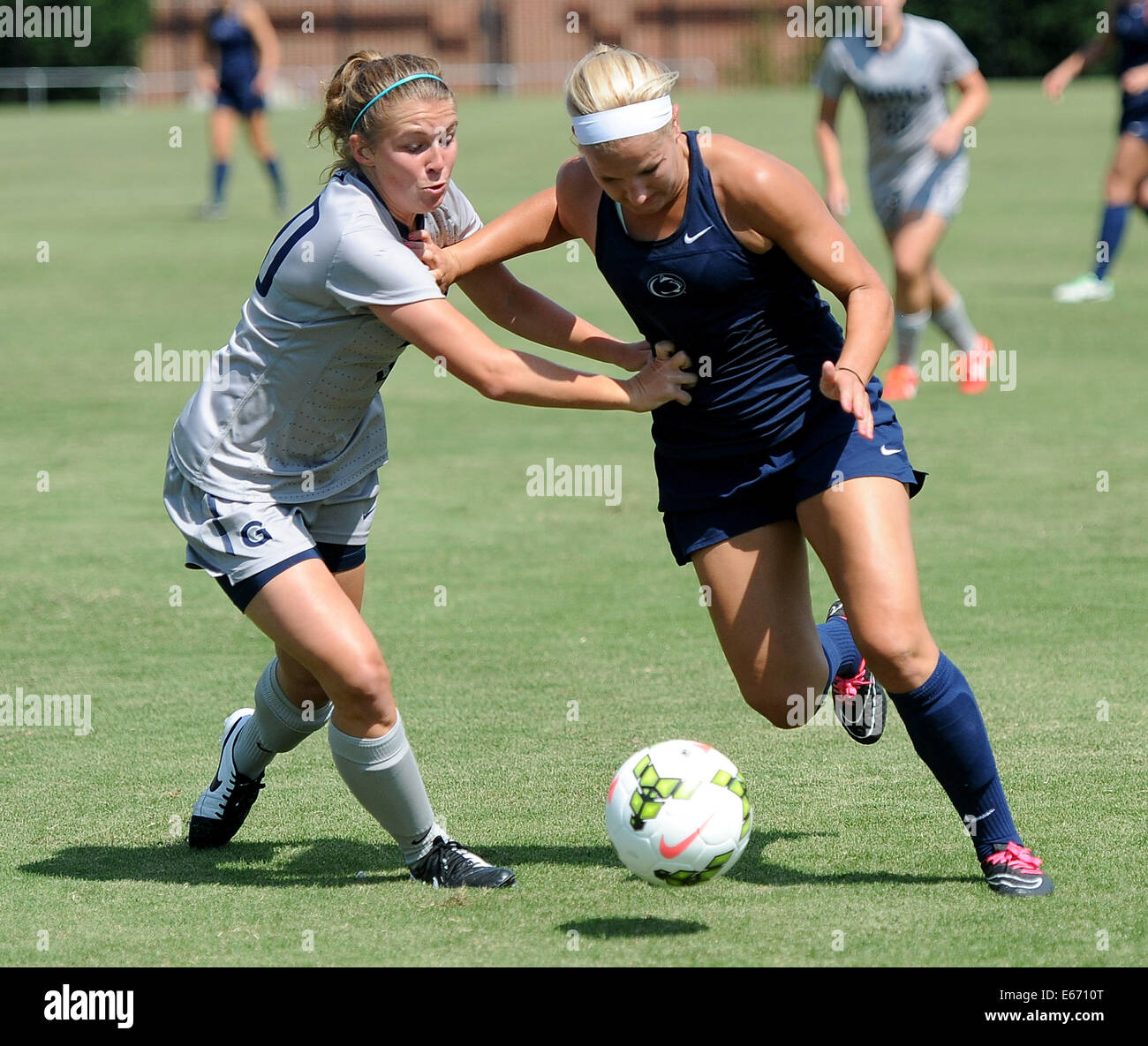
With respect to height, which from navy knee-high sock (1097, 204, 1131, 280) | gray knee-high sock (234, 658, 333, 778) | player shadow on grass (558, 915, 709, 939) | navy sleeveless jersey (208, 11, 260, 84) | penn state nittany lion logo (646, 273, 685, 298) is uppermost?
navy sleeveless jersey (208, 11, 260, 84)

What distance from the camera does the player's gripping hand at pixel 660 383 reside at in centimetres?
442

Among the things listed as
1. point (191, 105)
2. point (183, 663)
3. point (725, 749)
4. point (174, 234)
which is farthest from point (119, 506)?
point (191, 105)

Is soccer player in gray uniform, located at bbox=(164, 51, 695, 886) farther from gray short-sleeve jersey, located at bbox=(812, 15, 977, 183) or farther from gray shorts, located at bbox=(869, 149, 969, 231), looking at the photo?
gray short-sleeve jersey, located at bbox=(812, 15, 977, 183)

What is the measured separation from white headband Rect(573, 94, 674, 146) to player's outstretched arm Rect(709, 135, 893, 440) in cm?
26

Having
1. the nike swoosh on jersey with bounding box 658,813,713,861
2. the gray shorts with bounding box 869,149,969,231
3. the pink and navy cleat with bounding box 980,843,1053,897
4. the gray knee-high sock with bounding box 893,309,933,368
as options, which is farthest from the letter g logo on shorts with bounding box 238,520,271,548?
the gray shorts with bounding box 869,149,969,231

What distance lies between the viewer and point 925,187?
11.1 m

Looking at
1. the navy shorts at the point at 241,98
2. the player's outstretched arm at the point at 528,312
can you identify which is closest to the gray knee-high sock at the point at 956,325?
the player's outstretched arm at the point at 528,312

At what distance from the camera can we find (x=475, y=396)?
12352 millimetres

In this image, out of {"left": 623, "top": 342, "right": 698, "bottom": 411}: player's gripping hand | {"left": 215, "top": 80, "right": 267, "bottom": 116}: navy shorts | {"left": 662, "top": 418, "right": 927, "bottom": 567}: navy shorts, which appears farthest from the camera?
{"left": 215, "top": 80, "right": 267, "bottom": 116}: navy shorts

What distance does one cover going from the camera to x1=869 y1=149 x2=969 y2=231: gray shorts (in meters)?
11.1

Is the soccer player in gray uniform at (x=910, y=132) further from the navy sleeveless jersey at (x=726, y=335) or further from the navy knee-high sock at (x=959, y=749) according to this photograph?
the navy knee-high sock at (x=959, y=749)

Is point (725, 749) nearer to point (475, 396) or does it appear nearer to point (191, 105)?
point (475, 396)

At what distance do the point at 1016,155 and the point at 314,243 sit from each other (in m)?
24.3

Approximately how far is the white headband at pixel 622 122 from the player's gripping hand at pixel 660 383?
601 mm
